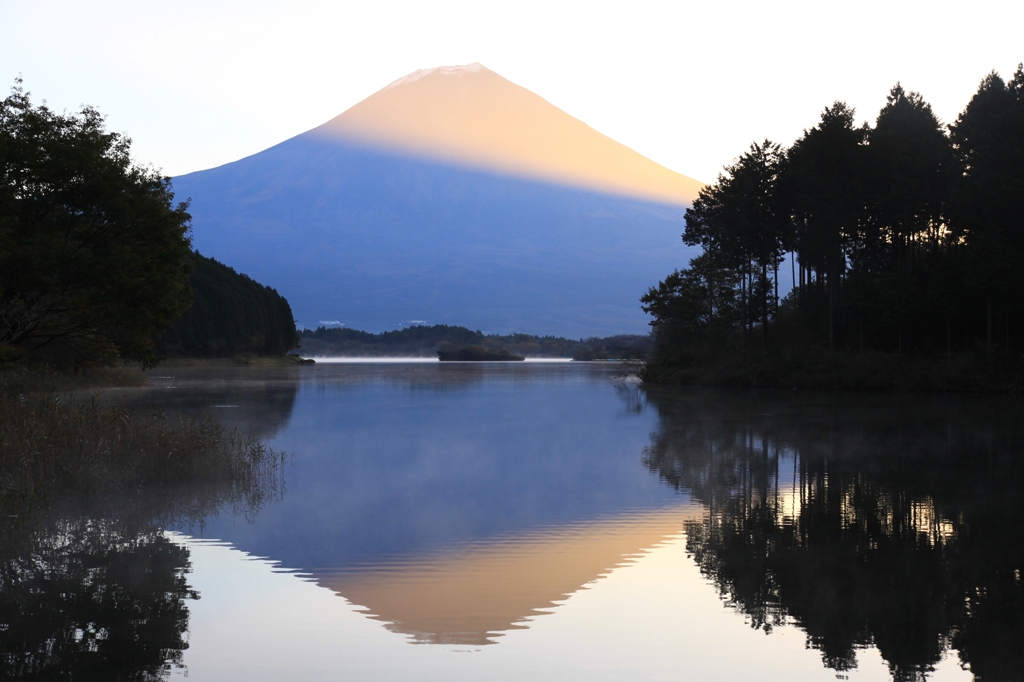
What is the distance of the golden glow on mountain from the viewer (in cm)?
757

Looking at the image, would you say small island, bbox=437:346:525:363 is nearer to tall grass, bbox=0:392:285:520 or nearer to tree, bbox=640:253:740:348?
tree, bbox=640:253:740:348

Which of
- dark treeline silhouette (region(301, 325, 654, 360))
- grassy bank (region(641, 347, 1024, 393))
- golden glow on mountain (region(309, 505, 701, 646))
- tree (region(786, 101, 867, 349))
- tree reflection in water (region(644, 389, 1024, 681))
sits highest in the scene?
tree (region(786, 101, 867, 349))

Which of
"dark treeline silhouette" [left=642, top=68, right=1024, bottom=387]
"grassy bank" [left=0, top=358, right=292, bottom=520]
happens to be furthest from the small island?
"grassy bank" [left=0, top=358, right=292, bottom=520]

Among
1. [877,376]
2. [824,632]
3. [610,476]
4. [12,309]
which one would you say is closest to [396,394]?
[877,376]

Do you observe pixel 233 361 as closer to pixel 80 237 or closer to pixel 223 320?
pixel 223 320

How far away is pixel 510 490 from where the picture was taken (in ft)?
50.8

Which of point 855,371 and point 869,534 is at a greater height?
point 855,371

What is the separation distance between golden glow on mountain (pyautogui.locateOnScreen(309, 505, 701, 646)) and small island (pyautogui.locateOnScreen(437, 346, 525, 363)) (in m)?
123

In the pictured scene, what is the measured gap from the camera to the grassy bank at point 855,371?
132 feet

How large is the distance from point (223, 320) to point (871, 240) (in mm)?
65932

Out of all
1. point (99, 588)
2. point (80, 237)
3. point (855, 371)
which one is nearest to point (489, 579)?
point (99, 588)

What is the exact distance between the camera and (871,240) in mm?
48438

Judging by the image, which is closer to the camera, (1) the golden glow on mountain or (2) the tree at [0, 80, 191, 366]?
(1) the golden glow on mountain

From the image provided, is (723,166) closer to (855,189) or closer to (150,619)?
(855,189)
